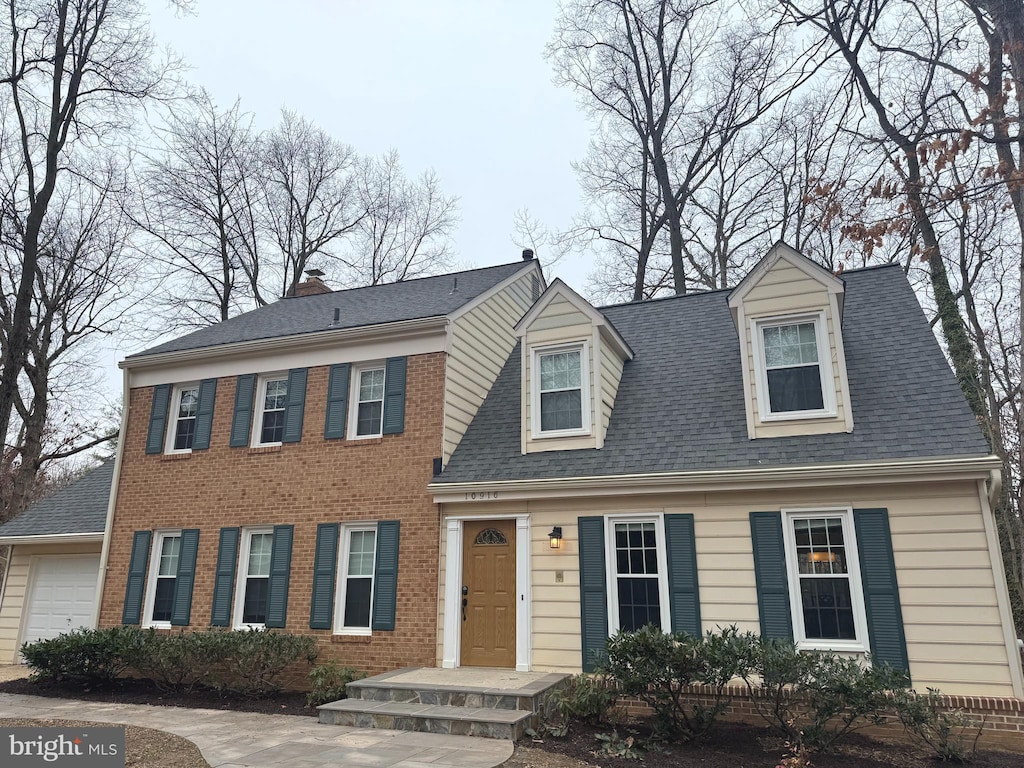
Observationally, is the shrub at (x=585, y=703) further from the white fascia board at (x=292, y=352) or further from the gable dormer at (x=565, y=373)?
the white fascia board at (x=292, y=352)

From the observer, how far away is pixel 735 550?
8.70 m

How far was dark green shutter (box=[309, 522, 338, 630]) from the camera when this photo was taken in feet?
34.7

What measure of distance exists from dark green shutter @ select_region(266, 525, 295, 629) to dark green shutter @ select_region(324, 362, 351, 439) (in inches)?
70.2

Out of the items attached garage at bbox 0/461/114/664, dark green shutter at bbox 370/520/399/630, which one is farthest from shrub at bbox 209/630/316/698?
attached garage at bbox 0/461/114/664

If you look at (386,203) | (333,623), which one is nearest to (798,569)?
(333,623)

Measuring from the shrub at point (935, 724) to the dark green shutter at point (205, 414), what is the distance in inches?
452

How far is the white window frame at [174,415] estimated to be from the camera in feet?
42.1

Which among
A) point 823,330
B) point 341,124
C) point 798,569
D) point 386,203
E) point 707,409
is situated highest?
point 341,124

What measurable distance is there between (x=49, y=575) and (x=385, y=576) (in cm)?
845

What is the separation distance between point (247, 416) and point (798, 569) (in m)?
9.57

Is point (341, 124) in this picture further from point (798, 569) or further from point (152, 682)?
point (798, 569)

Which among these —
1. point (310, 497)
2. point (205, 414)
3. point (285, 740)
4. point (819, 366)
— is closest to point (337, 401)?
point (310, 497)

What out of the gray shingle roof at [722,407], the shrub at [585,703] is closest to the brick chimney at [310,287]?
the gray shingle roof at [722,407]

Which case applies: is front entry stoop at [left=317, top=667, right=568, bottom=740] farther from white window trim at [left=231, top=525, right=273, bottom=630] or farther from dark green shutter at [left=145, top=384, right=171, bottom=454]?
dark green shutter at [left=145, top=384, right=171, bottom=454]
